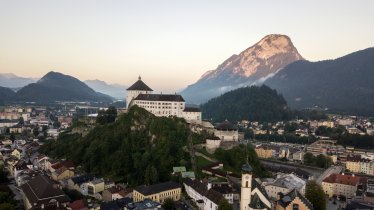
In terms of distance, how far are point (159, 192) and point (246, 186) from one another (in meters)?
11.7

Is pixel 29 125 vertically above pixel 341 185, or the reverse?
pixel 29 125

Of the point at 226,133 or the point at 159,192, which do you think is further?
the point at 226,133

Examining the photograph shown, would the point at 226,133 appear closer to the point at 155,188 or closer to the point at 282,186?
the point at 282,186

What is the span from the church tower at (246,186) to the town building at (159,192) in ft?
34.1

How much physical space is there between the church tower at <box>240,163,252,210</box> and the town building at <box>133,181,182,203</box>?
10406 mm

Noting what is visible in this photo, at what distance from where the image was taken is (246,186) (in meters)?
36.7

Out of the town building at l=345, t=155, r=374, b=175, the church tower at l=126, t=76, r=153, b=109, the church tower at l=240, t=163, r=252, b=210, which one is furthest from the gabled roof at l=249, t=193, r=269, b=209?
the town building at l=345, t=155, r=374, b=175

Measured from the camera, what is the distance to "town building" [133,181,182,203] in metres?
42.6

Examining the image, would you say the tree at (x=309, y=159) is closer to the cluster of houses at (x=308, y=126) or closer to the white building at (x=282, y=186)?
the white building at (x=282, y=186)

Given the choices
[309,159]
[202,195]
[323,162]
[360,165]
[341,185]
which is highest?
[202,195]

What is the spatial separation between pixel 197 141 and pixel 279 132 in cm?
6676

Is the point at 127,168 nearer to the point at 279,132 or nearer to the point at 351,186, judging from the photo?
the point at 351,186

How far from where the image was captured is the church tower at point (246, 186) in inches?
1433

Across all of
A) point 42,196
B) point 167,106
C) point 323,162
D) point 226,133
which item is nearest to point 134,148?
point 167,106
